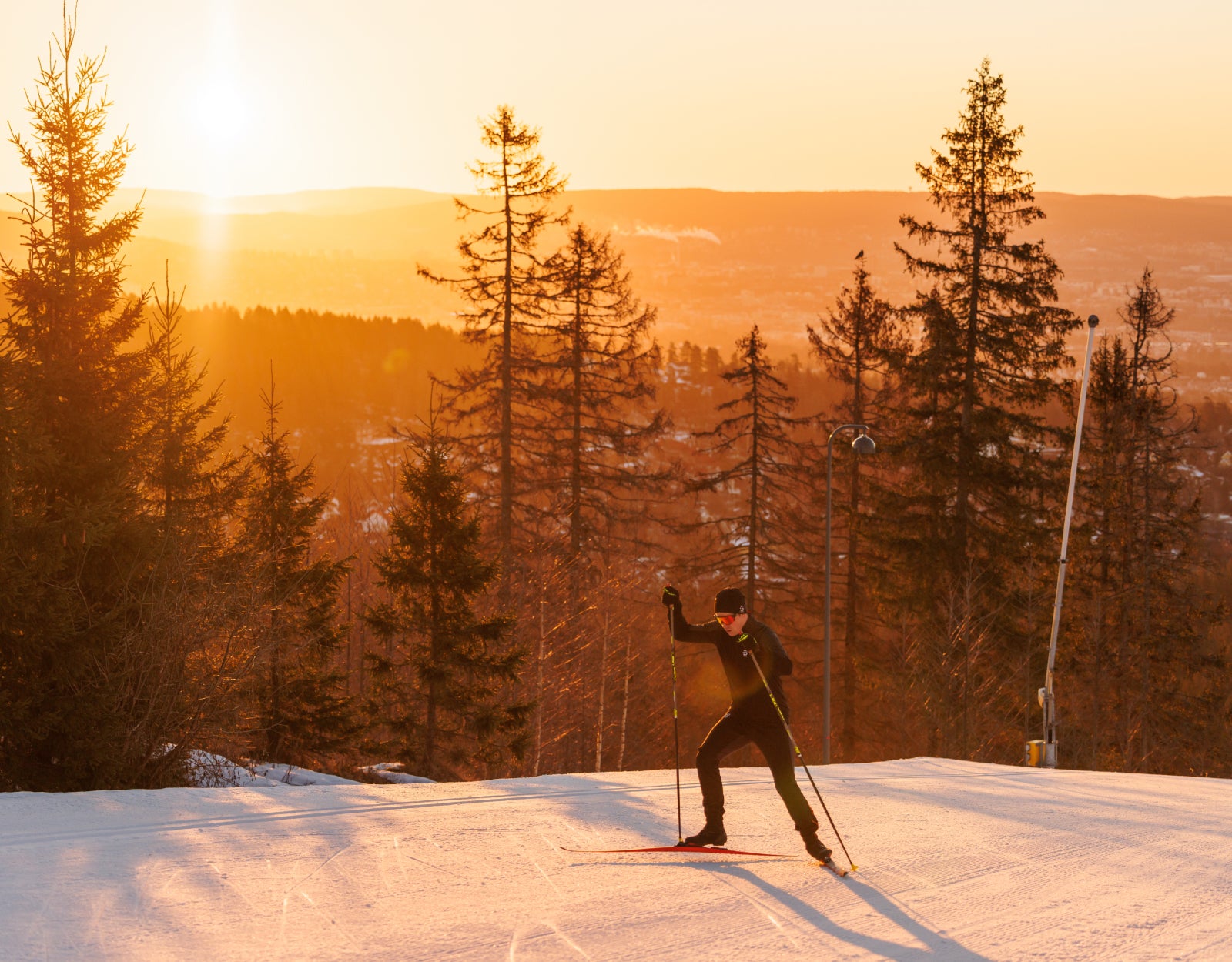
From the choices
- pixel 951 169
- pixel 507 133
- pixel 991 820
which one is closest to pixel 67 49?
pixel 991 820

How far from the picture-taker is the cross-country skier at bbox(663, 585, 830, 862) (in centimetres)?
844

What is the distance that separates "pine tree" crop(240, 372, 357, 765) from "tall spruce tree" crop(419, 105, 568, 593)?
302 inches

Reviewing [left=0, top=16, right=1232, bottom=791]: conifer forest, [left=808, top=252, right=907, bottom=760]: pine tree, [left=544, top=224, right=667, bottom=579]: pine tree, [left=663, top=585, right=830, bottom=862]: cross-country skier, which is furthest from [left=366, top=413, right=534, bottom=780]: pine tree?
[left=663, top=585, right=830, bottom=862]: cross-country skier

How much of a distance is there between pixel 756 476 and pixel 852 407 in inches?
180

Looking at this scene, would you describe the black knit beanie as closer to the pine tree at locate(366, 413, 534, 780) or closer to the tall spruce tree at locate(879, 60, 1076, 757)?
the pine tree at locate(366, 413, 534, 780)

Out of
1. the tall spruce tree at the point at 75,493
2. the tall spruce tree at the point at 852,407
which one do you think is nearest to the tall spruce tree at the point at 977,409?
the tall spruce tree at the point at 852,407

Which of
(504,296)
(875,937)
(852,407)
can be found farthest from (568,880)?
(852,407)

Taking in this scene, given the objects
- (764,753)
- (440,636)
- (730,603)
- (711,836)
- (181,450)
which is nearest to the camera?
(764,753)

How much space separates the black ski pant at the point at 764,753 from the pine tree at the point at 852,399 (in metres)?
29.4

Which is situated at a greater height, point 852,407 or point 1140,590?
point 852,407

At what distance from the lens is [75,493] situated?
14398 mm

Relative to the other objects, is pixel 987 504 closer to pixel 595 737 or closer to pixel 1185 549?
pixel 1185 549

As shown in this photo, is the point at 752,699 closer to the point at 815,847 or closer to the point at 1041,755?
the point at 815,847

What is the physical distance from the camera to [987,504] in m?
34.7
